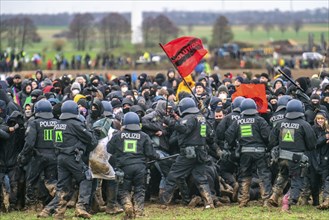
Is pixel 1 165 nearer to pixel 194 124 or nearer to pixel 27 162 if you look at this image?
pixel 27 162

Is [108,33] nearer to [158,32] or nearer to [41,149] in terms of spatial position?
[158,32]

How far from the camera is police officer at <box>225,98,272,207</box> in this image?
55.6 ft

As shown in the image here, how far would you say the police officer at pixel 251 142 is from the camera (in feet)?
55.6

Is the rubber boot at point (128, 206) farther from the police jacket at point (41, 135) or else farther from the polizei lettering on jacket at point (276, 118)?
the polizei lettering on jacket at point (276, 118)

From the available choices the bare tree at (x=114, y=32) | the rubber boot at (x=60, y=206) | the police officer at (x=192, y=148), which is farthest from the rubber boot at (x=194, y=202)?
the bare tree at (x=114, y=32)

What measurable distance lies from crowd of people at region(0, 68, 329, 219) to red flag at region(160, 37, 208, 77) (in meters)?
0.92

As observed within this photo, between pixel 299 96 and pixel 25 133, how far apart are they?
627cm

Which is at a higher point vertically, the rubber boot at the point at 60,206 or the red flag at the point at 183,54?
the red flag at the point at 183,54

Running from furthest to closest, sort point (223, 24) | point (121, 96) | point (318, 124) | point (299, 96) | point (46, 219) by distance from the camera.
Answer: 1. point (223, 24)
2. point (121, 96)
3. point (299, 96)
4. point (318, 124)
5. point (46, 219)

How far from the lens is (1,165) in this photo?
55.5 feet

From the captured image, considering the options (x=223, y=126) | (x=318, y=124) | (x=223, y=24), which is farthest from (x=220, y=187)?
(x=223, y=24)

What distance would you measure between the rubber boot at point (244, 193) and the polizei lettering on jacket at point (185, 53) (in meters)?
3.09

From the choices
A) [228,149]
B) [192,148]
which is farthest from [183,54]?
[192,148]

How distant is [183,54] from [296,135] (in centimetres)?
375
